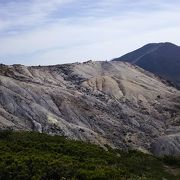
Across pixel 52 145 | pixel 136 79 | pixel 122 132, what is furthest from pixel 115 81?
pixel 52 145

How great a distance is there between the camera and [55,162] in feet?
124

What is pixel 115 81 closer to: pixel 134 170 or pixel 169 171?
pixel 169 171

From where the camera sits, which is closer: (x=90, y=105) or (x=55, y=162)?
(x=55, y=162)

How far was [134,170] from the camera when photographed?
4497cm

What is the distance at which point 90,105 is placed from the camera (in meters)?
84.6

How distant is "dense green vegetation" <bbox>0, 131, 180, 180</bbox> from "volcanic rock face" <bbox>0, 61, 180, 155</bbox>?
1367 cm

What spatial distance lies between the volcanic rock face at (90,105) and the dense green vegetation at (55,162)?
13.7 metres

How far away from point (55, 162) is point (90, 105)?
47069mm

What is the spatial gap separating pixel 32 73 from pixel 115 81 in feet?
64.0

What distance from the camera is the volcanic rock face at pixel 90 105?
2864 inches

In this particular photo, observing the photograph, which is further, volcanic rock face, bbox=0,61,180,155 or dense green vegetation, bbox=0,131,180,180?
volcanic rock face, bbox=0,61,180,155

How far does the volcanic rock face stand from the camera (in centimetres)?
7275

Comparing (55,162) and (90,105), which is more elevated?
(90,105)

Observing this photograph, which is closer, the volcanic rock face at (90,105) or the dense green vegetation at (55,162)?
the dense green vegetation at (55,162)
